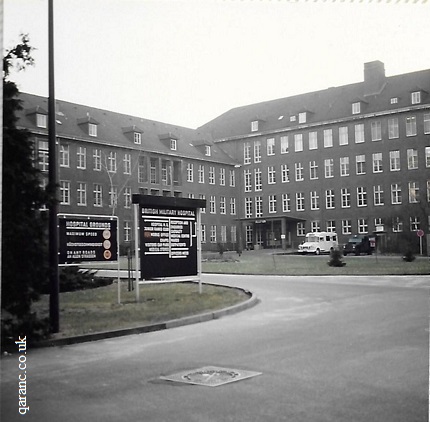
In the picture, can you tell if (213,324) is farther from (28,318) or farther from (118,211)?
(118,211)

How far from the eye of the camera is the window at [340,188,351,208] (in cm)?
1870

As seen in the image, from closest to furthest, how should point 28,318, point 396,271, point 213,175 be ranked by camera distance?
point 28,318 → point 213,175 → point 396,271

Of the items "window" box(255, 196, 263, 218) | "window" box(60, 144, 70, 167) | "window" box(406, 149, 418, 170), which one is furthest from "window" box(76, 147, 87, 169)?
"window" box(406, 149, 418, 170)

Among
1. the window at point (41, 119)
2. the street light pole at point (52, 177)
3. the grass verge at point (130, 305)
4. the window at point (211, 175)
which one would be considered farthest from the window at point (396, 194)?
the window at point (41, 119)

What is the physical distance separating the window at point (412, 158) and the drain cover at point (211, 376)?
11412 mm

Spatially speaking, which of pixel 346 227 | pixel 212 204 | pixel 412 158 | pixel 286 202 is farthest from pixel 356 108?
pixel 212 204

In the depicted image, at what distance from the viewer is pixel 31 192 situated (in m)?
8.28

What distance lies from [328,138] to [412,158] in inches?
153

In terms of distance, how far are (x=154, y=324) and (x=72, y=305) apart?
374 centimetres

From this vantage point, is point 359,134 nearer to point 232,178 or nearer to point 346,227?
point 346,227

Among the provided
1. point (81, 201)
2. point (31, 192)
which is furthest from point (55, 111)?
point (81, 201)

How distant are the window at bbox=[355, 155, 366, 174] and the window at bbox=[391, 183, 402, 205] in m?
1.00

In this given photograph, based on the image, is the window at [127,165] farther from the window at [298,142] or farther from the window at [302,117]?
the window at [302,117]

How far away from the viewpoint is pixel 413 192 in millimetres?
16734
